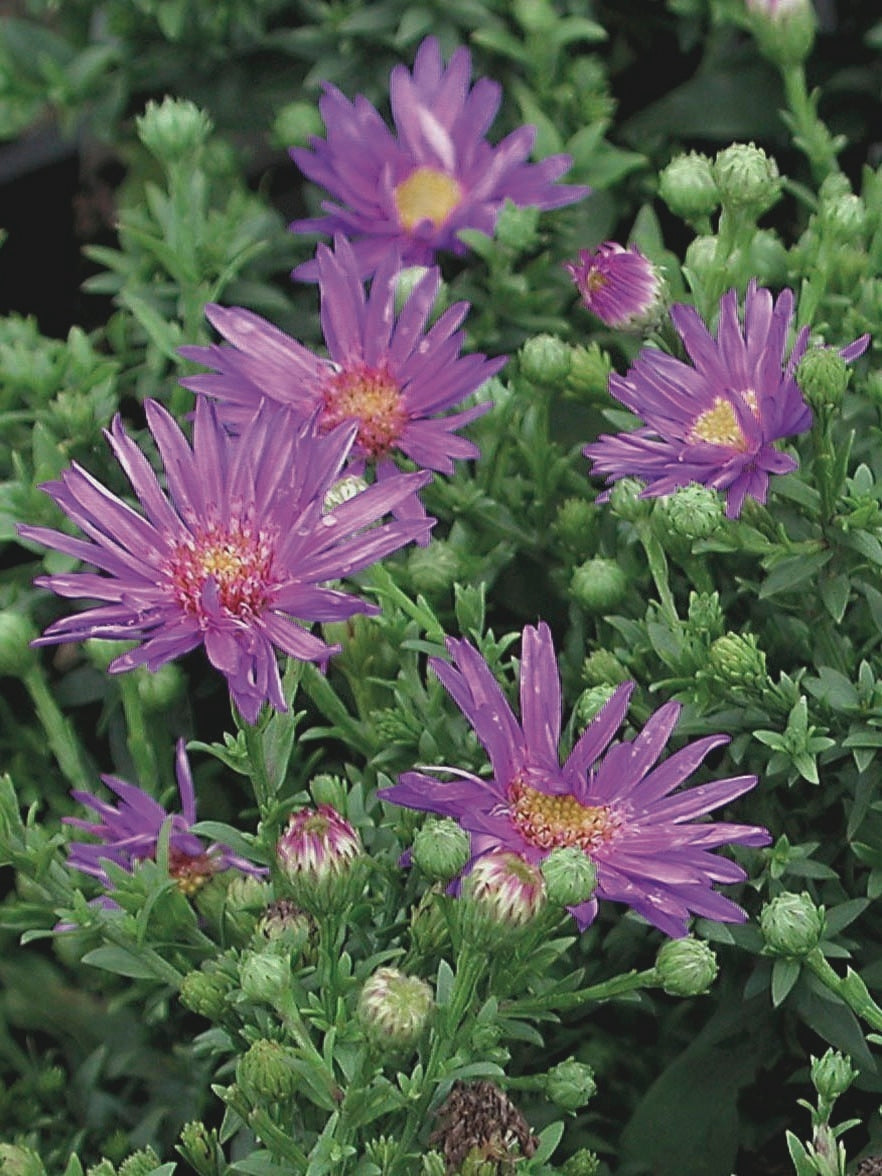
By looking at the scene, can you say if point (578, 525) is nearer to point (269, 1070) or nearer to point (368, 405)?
point (368, 405)

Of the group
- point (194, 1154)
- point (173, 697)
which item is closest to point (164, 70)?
point (173, 697)

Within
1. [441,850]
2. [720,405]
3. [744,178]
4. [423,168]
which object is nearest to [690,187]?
[744,178]

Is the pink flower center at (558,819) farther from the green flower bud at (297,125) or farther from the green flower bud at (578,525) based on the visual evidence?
the green flower bud at (297,125)

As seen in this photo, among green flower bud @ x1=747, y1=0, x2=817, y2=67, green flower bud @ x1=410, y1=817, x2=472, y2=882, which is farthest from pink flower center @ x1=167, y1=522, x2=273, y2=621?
green flower bud @ x1=747, y1=0, x2=817, y2=67

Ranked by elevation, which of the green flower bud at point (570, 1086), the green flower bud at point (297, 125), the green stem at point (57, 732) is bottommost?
the green flower bud at point (570, 1086)

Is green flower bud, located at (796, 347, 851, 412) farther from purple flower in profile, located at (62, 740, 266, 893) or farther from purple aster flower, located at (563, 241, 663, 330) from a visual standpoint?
purple flower in profile, located at (62, 740, 266, 893)

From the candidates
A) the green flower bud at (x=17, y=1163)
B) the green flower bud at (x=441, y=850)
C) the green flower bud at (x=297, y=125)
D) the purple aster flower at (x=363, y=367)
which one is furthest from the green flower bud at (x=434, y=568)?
the green flower bud at (x=297, y=125)
